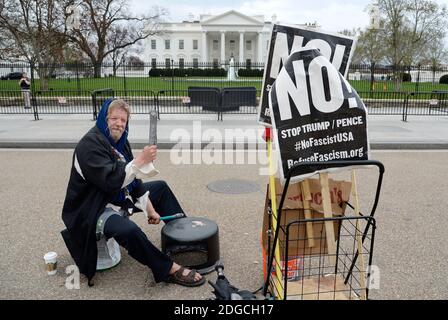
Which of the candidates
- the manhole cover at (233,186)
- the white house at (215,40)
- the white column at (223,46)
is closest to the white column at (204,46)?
the white house at (215,40)

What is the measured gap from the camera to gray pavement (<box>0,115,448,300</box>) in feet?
12.0

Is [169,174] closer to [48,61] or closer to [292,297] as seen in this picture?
[292,297]

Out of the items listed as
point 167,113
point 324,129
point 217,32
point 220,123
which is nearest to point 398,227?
point 324,129

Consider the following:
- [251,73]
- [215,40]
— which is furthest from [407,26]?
[215,40]

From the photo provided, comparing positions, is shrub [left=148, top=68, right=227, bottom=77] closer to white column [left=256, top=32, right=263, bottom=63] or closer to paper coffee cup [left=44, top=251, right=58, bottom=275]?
paper coffee cup [left=44, top=251, right=58, bottom=275]

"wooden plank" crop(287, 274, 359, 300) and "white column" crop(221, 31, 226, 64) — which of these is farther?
"white column" crop(221, 31, 226, 64)

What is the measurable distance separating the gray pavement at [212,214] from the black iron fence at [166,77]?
7.37 m

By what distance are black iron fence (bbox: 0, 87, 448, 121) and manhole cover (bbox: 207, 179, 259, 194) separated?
763cm

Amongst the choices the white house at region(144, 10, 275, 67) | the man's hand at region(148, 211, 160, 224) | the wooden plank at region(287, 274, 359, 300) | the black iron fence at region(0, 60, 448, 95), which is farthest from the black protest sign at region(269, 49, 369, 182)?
the white house at region(144, 10, 275, 67)

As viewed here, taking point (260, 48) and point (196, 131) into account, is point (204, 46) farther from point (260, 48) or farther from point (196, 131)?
point (196, 131)

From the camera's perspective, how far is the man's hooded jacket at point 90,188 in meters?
3.46

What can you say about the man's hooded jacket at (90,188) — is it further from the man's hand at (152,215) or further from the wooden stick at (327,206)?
the wooden stick at (327,206)

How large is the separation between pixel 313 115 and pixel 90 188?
2091 mm

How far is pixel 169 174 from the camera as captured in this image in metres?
7.84
